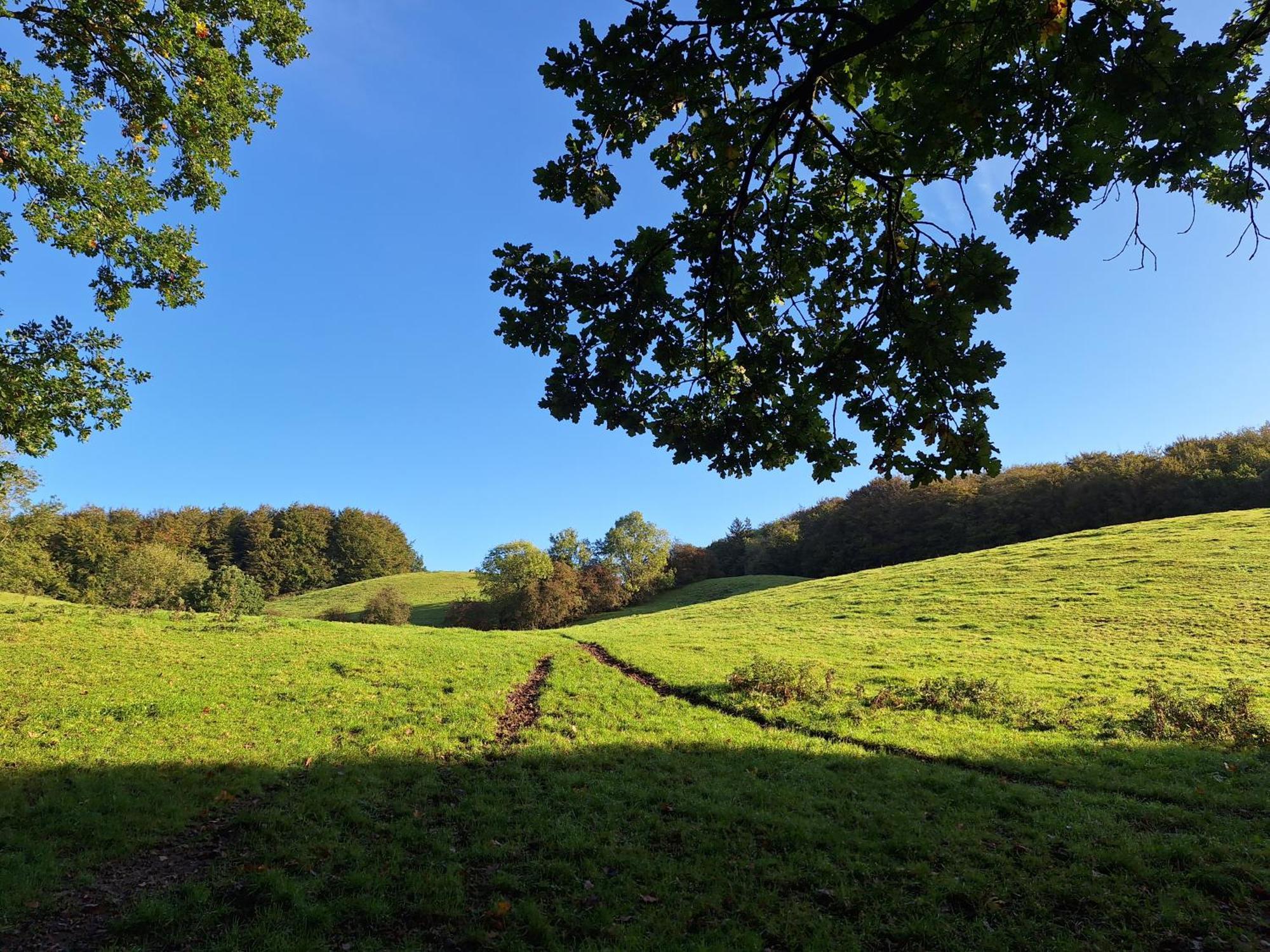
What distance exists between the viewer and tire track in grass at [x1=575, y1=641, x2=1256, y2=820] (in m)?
9.99

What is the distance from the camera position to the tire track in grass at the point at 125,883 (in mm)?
5887

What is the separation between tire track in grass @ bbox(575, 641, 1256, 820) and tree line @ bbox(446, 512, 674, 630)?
39113 millimetres

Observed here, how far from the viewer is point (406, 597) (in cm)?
7575

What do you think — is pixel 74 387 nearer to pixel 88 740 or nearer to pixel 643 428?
pixel 88 740

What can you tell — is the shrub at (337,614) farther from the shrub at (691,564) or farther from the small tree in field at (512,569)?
the shrub at (691,564)

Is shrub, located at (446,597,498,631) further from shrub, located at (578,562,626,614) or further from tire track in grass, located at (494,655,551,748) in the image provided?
tire track in grass, located at (494,655,551,748)

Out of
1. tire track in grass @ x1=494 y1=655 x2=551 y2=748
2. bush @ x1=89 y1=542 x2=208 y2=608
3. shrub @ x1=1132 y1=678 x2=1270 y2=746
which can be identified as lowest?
shrub @ x1=1132 y1=678 x2=1270 y2=746

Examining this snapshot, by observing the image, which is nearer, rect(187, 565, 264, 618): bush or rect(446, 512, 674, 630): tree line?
rect(187, 565, 264, 618): bush

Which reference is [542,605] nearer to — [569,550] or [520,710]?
[569,550]

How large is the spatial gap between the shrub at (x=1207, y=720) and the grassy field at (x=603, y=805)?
0.55m

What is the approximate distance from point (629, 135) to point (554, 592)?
57.2m

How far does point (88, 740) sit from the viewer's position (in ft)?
37.6

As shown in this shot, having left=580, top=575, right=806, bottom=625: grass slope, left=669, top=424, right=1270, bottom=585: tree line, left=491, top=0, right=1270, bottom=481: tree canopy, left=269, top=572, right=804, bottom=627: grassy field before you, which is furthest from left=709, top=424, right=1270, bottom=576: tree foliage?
left=491, top=0, right=1270, bottom=481: tree canopy

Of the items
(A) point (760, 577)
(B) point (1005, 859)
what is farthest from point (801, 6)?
(A) point (760, 577)
